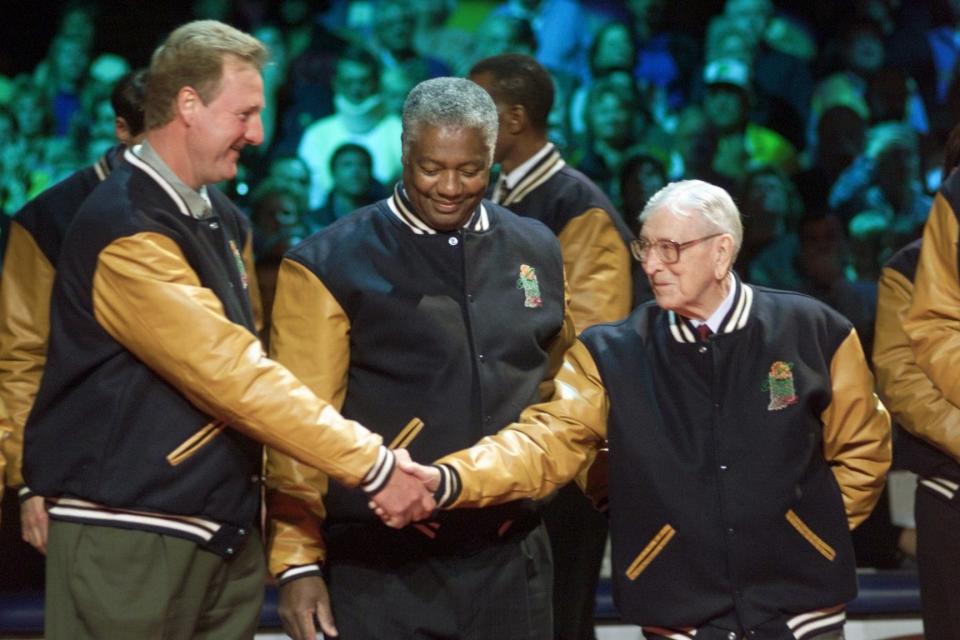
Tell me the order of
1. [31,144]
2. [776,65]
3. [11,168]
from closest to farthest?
[11,168]
[31,144]
[776,65]

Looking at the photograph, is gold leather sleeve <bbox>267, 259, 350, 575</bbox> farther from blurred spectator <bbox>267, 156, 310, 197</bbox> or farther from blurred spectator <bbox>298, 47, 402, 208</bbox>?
blurred spectator <bbox>298, 47, 402, 208</bbox>

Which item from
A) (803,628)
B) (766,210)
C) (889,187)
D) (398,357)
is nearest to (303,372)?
(398,357)

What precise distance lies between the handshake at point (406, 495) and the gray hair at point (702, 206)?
0.67 m

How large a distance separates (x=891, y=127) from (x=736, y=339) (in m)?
4.07

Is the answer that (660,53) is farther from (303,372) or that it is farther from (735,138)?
(303,372)

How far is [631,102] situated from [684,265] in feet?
12.4

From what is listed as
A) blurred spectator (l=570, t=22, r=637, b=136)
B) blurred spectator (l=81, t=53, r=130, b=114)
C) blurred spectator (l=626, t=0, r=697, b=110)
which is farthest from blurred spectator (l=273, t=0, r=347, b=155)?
blurred spectator (l=626, t=0, r=697, b=110)

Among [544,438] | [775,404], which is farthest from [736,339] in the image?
[544,438]

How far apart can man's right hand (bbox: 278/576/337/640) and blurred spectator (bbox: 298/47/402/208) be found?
377 cm

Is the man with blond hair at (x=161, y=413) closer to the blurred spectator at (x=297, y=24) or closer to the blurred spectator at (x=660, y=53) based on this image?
the blurred spectator at (x=297, y=24)

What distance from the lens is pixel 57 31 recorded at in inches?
271

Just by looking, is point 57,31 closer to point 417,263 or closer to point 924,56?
point 924,56

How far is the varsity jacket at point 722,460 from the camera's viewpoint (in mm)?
2846

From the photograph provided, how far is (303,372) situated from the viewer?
2.93 meters
